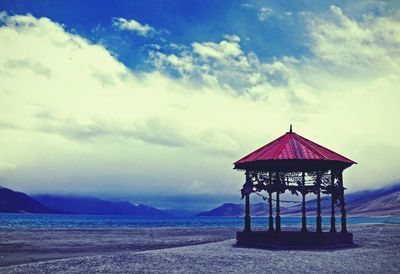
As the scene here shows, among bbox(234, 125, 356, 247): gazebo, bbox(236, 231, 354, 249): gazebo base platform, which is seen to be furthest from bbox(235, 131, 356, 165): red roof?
bbox(236, 231, 354, 249): gazebo base platform

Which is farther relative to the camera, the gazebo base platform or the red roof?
the red roof

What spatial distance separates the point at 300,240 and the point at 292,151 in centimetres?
577

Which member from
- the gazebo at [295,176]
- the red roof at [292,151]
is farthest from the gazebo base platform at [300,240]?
the red roof at [292,151]

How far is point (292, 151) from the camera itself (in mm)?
30438

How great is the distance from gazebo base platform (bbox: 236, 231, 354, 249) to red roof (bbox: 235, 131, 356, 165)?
4.92m

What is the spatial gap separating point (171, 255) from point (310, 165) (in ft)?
35.5

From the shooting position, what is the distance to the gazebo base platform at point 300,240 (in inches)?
1150

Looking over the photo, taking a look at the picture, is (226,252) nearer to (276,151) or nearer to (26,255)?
(276,151)

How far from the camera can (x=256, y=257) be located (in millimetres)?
24344

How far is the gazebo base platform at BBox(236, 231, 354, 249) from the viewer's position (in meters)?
29.2

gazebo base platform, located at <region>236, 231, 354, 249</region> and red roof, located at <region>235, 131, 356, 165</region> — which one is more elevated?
red roof, located at <region>235, 131, 356, 165</region>

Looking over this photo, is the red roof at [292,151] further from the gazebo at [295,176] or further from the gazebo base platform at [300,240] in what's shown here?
the gazebo base platform at [300,240]

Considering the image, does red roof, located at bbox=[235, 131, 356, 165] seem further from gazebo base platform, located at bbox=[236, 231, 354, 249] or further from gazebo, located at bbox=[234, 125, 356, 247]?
gazebo base platform, located at bbox=[236, 231, 354, 249]

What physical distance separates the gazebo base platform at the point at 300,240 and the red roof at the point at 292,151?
492 centimetres
